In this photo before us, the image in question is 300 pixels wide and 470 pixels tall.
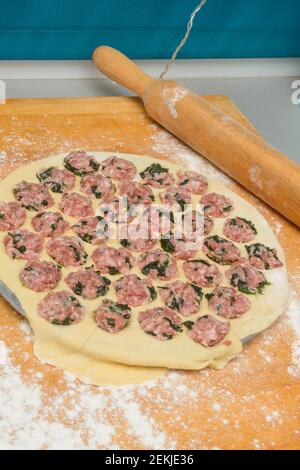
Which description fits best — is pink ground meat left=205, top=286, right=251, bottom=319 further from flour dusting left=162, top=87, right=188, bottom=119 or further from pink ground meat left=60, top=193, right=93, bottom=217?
flour dusting left=162, top=87, right=188, bottom=119

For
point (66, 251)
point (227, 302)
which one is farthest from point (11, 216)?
point (227, 302)

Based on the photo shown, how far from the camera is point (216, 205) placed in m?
2.05

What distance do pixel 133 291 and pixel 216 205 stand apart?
0.46m

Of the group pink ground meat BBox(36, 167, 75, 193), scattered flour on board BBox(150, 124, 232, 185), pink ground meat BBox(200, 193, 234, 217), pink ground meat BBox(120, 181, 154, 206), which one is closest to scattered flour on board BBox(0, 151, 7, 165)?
pink ground meat BBox(36, 167, 75, 193)

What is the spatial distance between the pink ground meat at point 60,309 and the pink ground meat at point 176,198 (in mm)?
494

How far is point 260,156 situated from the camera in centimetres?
214

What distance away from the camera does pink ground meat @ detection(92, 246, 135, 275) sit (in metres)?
1.79

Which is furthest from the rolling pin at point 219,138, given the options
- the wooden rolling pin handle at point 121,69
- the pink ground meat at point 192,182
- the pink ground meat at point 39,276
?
the pink ground meat at point 39,276

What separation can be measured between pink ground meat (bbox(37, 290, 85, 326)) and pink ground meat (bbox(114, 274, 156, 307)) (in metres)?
0.11

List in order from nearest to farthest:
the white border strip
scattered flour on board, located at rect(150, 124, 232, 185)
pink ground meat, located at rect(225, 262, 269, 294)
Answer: pink ground meat, located at rect(225, 262, 269, 294) → scattered flour on board, located at rect(150, 124, 232, 185) → the white border strip

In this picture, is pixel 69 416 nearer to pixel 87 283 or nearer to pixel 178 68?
pixel 87 283

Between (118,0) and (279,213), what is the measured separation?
3.37 feet
